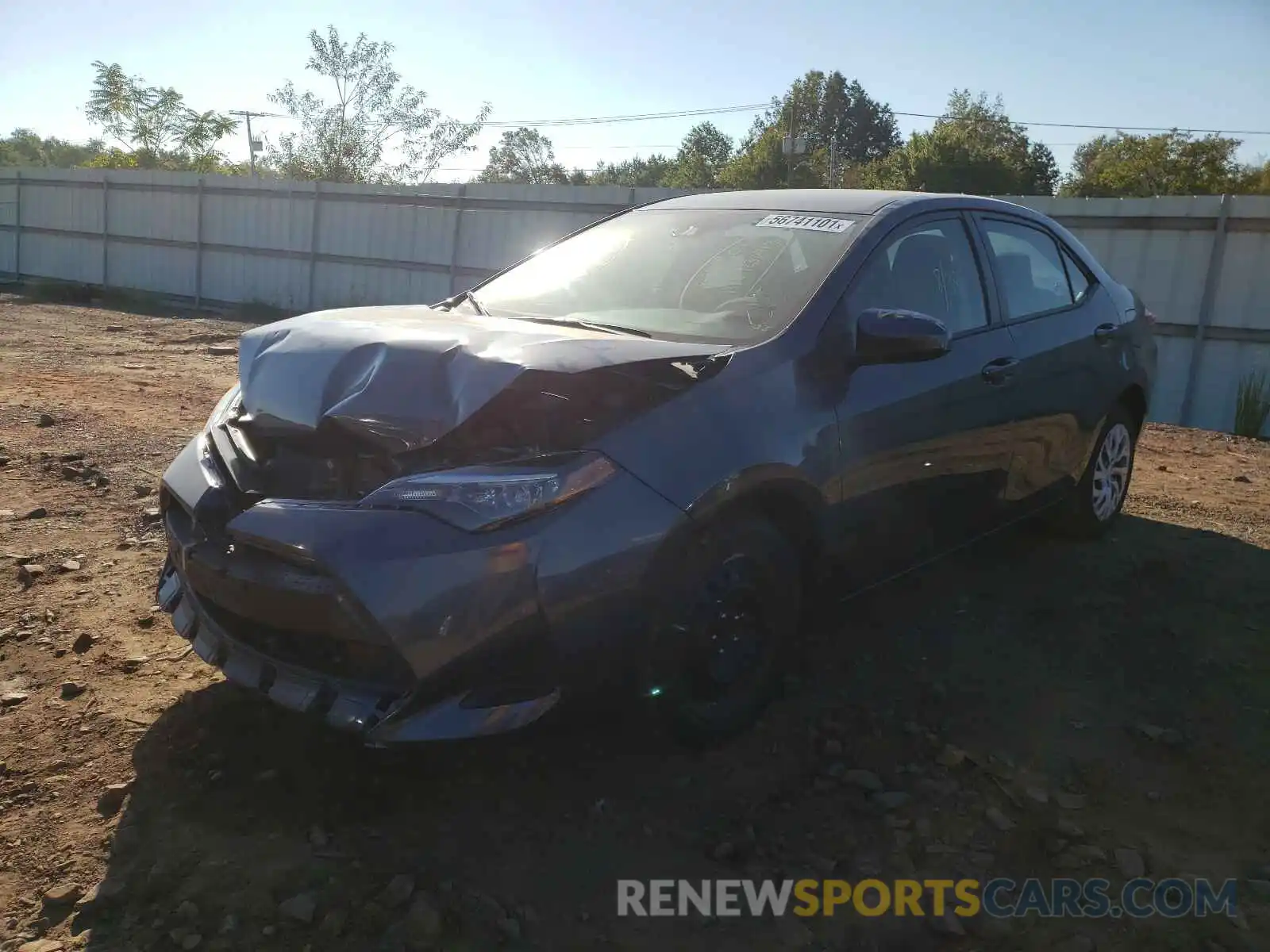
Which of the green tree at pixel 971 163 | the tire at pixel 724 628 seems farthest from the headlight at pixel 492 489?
the green tree at pixel 971 163

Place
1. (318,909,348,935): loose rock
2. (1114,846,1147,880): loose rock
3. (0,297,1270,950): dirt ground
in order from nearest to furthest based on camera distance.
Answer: (318,909,348,935): loose rock, (0,297,1270,950): dirt ground, (1114,846,1147,880): loose rock

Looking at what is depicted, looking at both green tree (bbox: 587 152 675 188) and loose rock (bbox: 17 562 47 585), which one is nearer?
loose rock (bbox: 17 562 47 585)

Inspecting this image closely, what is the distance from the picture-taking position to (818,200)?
3.84 metres

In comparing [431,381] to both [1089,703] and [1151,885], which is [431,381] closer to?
[1151,885]

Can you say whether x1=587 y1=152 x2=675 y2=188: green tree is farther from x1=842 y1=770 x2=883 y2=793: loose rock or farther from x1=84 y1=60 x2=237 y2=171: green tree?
x1=842 y1=770 x2=883 y2=793: loose rock

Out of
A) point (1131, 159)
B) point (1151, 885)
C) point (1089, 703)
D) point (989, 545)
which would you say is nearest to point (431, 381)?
point (1151, 885)

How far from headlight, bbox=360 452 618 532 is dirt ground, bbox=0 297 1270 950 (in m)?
0.70

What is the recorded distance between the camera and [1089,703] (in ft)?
11.3

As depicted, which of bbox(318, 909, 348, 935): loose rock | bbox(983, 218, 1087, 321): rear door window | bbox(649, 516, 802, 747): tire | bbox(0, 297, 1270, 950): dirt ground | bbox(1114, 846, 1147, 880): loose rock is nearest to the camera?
bbox(318, 909, 348, 935): loose rock

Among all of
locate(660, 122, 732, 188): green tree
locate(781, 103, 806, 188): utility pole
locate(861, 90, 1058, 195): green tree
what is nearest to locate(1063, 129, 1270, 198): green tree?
locate(861, 90, 1058, 195): green tree

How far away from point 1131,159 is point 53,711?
54.6m

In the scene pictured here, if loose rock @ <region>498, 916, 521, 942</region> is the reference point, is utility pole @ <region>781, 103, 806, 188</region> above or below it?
above

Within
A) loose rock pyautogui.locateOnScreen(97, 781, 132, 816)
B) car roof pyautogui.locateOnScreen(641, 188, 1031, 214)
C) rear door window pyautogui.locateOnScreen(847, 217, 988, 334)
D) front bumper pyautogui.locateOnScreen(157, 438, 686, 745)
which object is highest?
car roof pyautogui.locateOnScreen(641, 188, 1031, 214)

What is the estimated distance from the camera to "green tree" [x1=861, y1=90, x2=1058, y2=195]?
45.6 m
